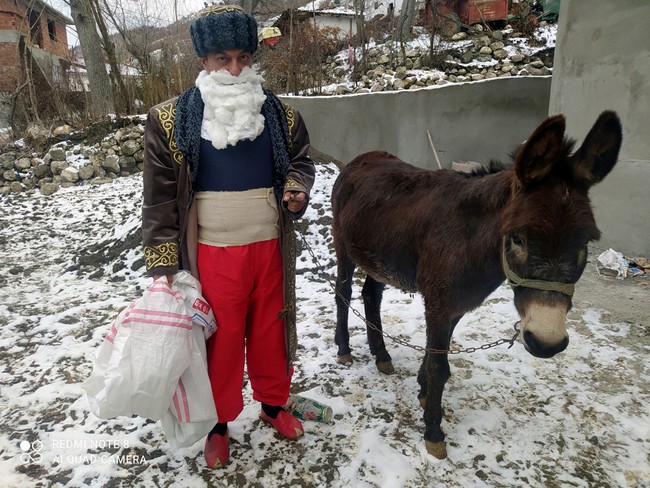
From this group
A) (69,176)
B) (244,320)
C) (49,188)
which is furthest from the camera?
(69,176)

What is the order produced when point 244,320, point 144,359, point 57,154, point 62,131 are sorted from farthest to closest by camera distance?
point 62,131 < point 57,154 < point 244,320 < point 144,359

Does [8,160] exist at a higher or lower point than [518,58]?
lower

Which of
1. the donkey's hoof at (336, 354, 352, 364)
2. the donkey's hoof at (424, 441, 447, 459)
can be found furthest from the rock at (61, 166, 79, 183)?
the donkey's hoof at (424, 441, 447, 459)

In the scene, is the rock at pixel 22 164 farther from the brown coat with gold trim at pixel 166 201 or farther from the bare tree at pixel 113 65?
the brown coat with gold trim at pixel 166 201

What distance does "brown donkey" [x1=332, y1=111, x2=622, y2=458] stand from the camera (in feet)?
5.09

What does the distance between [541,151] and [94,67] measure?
38.3ft

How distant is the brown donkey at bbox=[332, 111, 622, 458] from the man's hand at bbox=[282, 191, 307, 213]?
662mm

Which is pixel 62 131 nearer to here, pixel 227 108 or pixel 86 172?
pixel 86 172

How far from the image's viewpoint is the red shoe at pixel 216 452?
2.16 meters

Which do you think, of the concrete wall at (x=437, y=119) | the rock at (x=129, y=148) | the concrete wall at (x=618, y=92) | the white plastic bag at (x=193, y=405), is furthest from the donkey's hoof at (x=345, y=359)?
the rock at (x=129, y=148)

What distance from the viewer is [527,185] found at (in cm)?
165

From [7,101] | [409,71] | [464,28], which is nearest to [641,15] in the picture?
[409,71]

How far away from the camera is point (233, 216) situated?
1979 millimetres

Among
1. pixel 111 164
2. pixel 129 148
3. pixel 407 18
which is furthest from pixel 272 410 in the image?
pixel 407 18
